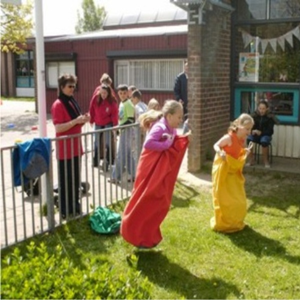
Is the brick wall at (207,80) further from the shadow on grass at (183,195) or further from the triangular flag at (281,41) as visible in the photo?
the shadow on grass at (183,195)

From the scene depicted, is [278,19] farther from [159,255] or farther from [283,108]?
[159,255]

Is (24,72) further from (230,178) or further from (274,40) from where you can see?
(230,178)

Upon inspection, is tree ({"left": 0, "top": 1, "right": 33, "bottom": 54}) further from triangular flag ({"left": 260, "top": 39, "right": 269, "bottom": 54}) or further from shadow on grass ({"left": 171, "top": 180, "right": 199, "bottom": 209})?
shadow on grass ({"left": 171, "top": 180, "right": 199, "bottom": 209})

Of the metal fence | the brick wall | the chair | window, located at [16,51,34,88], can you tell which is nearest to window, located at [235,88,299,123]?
the brick wall

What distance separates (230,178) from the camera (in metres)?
5.59

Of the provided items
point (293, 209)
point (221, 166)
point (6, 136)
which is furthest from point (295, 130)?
point (6, 136)

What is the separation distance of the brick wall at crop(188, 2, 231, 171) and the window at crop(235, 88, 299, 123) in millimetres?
409

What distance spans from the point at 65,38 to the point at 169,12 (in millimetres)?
6278

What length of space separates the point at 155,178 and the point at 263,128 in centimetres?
463

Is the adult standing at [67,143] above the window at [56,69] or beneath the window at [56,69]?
beneath

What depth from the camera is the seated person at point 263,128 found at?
873cm

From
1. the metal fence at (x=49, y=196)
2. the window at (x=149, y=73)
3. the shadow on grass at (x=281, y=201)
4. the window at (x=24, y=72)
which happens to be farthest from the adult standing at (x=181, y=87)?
the window at (x=24, y=72)

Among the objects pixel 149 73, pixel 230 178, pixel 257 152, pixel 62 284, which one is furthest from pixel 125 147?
pixel 149 73

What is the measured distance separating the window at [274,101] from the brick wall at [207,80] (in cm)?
41
